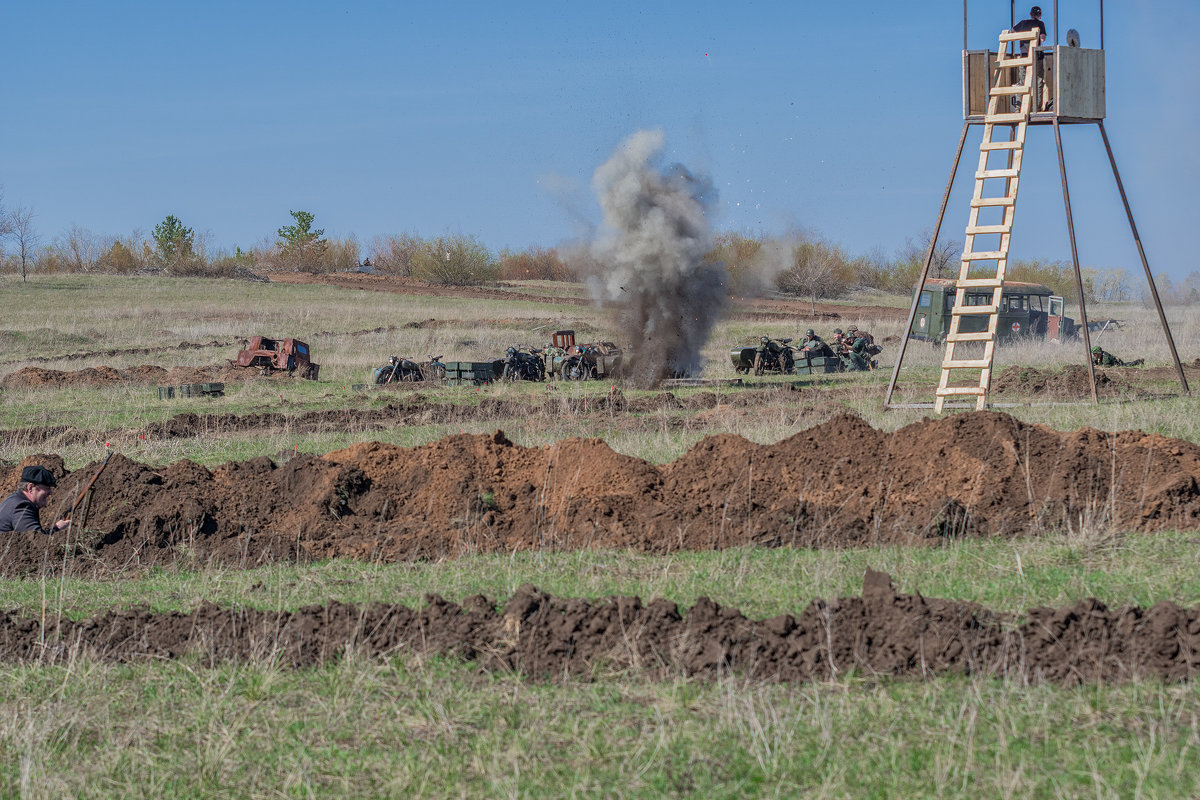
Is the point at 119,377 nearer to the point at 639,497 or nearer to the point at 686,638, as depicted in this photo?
the point at 639,497

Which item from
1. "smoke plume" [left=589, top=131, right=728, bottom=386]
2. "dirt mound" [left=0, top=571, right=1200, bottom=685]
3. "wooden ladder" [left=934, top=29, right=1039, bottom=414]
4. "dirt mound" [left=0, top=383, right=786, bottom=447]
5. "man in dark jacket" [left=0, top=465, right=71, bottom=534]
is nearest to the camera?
"dirt mound" [left=0, top=571, right=1200, bottom=685]

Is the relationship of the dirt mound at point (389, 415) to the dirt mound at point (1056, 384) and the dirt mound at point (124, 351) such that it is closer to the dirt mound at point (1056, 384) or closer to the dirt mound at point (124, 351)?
the dirt mound at point (1056, 384)

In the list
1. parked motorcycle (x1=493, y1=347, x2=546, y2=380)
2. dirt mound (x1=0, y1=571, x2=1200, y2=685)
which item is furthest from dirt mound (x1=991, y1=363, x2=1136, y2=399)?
dirt mound (x1=0, y1=571, x2=1200, y2=685)

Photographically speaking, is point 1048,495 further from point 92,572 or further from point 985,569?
point 92,572

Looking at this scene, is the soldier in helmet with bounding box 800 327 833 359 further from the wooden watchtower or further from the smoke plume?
the wooden watchtower

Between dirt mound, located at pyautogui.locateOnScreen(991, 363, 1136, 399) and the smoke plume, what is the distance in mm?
6301

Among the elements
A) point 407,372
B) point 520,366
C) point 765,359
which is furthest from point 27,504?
point 765,359

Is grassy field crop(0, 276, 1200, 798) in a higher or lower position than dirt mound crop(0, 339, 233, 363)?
lower

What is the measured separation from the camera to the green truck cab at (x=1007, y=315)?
31234 millimetres

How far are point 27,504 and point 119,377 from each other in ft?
58.1

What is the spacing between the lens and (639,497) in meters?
9.69

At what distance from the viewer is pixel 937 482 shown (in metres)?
9.43

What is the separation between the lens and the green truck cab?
3123 cm

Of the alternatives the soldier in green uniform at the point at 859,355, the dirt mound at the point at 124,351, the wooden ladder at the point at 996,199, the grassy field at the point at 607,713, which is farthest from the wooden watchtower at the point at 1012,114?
the dirt mound at the point at 124,351
